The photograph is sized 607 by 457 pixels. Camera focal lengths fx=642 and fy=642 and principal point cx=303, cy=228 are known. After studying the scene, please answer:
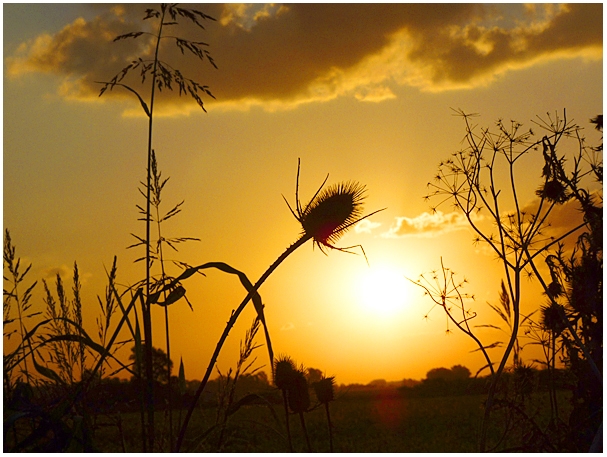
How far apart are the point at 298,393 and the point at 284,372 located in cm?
19

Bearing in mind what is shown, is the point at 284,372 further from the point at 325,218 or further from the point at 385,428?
the point at 385,428

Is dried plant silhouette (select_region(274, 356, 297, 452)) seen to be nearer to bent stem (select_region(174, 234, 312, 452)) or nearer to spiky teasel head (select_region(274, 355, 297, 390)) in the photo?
spiky teasel head (select_region(274, 355, 297, 390))

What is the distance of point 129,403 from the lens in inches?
151

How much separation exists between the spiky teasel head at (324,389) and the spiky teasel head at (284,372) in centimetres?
23

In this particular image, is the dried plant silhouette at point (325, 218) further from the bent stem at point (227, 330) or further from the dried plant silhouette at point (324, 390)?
the dried plant silhouette at point (324, 390)

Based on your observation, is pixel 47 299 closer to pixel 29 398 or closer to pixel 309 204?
pixel 29 398

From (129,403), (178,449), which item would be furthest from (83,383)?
(178,449)

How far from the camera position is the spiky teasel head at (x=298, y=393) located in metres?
4.47

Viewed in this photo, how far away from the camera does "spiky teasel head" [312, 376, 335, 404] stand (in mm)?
4633

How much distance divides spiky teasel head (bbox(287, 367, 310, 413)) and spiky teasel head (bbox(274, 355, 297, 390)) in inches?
1.0

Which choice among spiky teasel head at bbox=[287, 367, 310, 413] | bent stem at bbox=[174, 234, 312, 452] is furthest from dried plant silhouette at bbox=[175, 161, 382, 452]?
spiky teasel head at bbox=[287, 367, 310, 413]

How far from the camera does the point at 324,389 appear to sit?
4684 mm

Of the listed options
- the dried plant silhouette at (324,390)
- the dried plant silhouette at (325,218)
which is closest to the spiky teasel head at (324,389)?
the dried plant silhouette at (324,390)

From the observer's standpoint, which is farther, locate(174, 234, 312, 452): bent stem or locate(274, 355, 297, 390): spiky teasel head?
locate(274, 355, 297, 390): spiky teasel head
